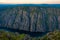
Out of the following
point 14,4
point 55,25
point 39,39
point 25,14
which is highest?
point 14,4

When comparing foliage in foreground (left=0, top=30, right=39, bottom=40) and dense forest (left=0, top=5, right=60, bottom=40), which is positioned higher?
dense forest (left=0, top=5, right=60, bottom=40)

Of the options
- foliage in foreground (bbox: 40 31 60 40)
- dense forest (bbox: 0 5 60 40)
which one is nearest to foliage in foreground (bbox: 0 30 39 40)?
dense forest (bbox: 0 5 60 40)

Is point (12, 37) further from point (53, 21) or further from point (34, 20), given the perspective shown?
point (53, 21)

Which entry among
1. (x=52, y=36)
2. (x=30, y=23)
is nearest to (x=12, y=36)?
(x=30, y=23)

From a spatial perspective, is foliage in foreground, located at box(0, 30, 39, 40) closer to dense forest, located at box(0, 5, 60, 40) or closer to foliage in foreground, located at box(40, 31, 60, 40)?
dense forest, located at box(0, 5, 60, 40)

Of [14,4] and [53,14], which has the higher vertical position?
[14,4]

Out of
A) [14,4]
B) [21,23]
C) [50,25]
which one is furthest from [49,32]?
[14,4]

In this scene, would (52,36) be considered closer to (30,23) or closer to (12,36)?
(30,23)

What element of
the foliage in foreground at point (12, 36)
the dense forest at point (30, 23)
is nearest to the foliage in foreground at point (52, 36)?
the dense forest at point (30, 23)

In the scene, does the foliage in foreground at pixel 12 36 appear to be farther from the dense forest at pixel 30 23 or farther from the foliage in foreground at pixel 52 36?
the foliage in foreground at pixel 52 36
